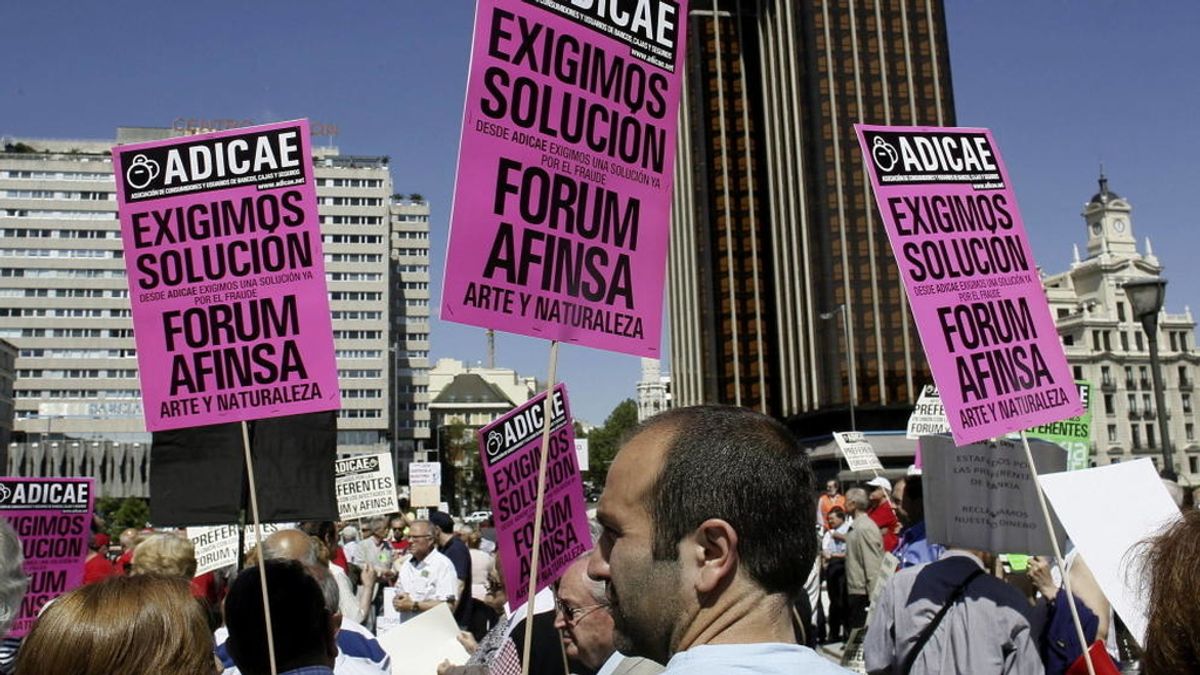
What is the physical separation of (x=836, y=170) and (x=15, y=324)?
90638mm

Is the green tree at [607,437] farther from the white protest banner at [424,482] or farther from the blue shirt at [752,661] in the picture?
the blue shirt at [752,661]

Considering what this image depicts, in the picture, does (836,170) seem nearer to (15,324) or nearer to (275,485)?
(275,485)

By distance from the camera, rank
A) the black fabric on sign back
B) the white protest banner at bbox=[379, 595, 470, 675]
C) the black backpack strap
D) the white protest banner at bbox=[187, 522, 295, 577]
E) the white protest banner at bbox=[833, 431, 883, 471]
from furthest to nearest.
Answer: the white protest banner at bbox=[833, 431, 883, 471] < the white protest banner at bbox=[187, 522, 295, 577] < the white protest banner at bbox=[379, 595, 470, 675] < the black fabric on sign back < the black backpack strap

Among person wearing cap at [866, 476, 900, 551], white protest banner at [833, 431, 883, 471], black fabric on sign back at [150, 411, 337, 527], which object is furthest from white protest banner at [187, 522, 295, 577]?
white protest banner at [833, 431, 883, 471]

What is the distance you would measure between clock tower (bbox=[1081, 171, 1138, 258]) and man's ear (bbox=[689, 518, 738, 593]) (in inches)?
4672

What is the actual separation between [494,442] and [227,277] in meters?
2.20

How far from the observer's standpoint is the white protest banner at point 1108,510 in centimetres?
422

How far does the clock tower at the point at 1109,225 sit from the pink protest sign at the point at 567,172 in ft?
382

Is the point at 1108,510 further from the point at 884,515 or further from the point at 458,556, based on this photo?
the point at 884,515

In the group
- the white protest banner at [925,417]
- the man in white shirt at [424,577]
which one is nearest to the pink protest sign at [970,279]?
the man in white shirt at [424,577]

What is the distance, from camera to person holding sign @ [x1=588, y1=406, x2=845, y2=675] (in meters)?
2.02

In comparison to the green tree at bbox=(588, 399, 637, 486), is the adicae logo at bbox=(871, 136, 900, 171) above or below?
below

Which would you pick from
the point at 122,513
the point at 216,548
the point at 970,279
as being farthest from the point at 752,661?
the point at 122,513

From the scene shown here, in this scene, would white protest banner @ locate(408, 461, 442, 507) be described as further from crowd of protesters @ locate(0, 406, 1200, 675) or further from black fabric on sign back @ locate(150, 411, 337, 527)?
crowd of protesters @ locate(0, 406, 1200, 675)
